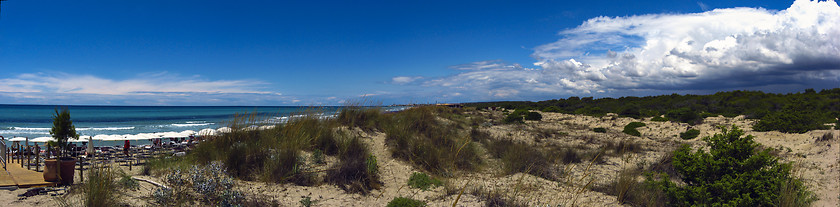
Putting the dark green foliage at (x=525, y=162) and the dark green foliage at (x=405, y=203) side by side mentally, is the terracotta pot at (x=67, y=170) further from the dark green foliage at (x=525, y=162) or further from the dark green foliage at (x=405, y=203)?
the dark green foliage at (x=525, y=162)

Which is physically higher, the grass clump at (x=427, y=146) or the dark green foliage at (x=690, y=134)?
the grass clump at (x=427, y=146)

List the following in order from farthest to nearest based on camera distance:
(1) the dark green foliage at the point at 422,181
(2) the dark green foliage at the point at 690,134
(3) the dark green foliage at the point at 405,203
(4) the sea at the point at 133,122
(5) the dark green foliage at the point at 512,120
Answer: (5) the dark green foliage at the point at 512,120, (2) the dark green foliage at the point at 690,134, (4) the sea at the point at 133,122, (1) the dark green foliage at the point at 422,181, (3) the dark green foliage at the point at 405,203

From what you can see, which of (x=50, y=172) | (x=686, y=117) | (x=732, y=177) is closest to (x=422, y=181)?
A: (x=732, y=177)

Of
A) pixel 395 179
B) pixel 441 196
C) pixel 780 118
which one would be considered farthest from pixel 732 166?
pixel 780 118

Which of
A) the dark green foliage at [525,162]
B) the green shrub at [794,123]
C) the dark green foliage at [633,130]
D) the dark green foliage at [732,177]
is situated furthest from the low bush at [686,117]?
the dark green foliage at [732,177]

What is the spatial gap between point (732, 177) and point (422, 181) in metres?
4.81

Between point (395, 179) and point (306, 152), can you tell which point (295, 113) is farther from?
point (395, 179)

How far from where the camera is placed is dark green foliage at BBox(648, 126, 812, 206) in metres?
4.95

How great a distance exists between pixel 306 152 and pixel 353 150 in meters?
1.08

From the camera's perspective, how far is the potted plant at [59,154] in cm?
548

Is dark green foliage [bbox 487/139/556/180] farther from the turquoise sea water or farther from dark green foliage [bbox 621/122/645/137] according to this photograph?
dark green foliage [bbox 621/122/645/137]

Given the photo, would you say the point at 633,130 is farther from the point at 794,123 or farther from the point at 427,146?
the point at 427,146

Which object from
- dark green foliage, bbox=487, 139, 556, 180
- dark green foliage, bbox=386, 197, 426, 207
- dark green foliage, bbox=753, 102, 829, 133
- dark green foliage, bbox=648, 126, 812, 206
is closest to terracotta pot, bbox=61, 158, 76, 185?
dark green foliage, bbox=386, 197, 426, 207

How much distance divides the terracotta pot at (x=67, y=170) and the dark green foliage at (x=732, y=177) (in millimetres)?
9382
